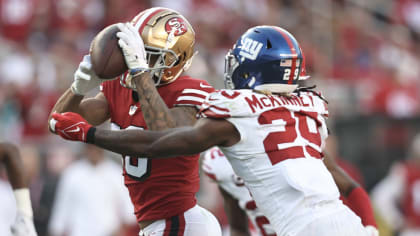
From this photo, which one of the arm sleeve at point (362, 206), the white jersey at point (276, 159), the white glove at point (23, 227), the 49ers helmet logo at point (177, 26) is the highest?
the 49ers helmet logo at point (177, 26)

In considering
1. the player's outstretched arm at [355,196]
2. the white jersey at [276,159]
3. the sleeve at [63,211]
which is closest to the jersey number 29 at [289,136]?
the white jersey at [276,159]

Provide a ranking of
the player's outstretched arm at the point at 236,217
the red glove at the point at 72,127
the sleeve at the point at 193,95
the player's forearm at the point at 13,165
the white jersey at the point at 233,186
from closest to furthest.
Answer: the red glove at the point at 72,127 < the sleeve at the point at 193,95 < the player's forearm at the point at 13,165 < the white jersey at the point at 233,186 < the player's outstretched arm at the point at 236,217

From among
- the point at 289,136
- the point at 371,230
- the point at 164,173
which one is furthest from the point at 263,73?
the point at 371,230

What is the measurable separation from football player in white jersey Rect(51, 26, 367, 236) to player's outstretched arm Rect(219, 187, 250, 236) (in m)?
1.34

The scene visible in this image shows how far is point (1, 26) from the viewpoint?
980 centimetres

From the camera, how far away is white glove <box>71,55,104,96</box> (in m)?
3.84

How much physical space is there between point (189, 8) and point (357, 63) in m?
3.20

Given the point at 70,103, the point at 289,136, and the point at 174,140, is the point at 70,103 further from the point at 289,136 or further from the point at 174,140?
the point at 289,136

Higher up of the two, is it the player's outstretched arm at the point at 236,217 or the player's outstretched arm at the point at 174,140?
the player's outstretched arm at the point at 174,140

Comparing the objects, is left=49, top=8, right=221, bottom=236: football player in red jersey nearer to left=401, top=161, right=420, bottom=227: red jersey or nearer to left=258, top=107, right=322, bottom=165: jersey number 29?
left=258, top=107, right=322, bottom=165: jersey number 29

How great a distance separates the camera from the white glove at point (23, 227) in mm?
4516

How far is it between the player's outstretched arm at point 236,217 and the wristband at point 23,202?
4.19 ft

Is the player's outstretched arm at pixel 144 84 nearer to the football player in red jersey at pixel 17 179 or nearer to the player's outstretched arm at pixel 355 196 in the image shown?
the player's outstretched arm at pixel 355 196

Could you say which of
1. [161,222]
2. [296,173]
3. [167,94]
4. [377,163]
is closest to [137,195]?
[161,222]
